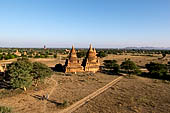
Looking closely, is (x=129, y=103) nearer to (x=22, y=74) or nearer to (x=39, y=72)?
(x=39, y=72)

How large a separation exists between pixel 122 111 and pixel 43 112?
8.84 metres

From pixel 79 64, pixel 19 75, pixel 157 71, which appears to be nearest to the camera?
pixel 19 75

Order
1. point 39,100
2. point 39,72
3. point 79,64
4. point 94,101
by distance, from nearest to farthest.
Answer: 1. point 39,100
2. point 94,101
3. point 39,72
4. point 79,64

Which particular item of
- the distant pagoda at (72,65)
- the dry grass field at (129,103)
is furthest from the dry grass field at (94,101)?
the distant pagoda at (72,65)

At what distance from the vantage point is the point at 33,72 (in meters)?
22.2

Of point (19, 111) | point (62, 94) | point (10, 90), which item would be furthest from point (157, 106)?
point (10, 90)

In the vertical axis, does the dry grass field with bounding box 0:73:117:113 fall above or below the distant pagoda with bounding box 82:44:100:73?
below

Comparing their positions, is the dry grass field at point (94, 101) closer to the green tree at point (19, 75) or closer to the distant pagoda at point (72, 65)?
the green tree at point (19, 75)

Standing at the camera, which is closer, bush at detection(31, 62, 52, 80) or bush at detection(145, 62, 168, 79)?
bush at detection(31, 62, 52, 80)

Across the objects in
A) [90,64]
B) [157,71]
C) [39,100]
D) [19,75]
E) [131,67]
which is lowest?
[39,100]

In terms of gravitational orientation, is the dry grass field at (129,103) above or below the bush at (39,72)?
below

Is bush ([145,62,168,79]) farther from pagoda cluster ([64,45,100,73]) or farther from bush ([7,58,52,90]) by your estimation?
bush ([7,58,52,90])

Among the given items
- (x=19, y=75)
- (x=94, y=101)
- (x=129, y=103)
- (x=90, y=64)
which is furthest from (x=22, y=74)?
(x=90, y=64)

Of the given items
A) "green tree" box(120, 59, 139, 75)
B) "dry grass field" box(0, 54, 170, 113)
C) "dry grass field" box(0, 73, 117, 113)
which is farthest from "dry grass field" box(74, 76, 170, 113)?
"green tree" box(120, 59, 139, 75)
